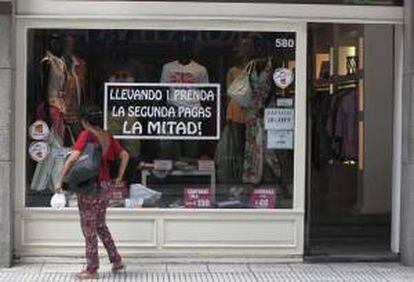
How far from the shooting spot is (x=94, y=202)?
862 centimetres

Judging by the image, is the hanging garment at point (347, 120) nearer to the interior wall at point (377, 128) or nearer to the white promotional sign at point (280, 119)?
the interior wall at point (377, 128)

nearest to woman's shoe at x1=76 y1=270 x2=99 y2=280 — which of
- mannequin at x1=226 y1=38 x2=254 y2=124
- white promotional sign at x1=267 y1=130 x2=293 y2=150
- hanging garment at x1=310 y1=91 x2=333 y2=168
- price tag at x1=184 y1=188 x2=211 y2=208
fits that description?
price tag at x1=184 y1=188 x2=211 y2=208

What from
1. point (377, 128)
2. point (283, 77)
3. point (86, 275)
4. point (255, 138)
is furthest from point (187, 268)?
point (377, 128)

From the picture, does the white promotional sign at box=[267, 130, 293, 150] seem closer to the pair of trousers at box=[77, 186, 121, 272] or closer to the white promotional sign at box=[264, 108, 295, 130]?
the white promotional sign at box=[264, 108, 295, 130]

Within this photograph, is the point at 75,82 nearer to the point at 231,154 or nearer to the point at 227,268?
the point at 231,154

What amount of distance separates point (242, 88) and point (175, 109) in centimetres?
80

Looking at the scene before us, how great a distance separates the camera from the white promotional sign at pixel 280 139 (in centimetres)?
972

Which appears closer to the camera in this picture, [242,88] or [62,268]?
[62,268]

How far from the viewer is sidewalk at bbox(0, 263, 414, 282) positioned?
881 cm

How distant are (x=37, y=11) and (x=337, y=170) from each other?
589cm

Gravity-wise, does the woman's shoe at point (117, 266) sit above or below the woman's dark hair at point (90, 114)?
below

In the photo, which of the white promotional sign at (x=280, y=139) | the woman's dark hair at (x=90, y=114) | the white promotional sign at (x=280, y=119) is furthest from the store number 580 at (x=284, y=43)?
the woman's dark hair at (x=90, y=114)

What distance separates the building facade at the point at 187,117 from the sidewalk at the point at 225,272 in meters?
0.23

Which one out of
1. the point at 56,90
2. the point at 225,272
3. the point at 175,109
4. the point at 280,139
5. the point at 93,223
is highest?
the point at 56,90
